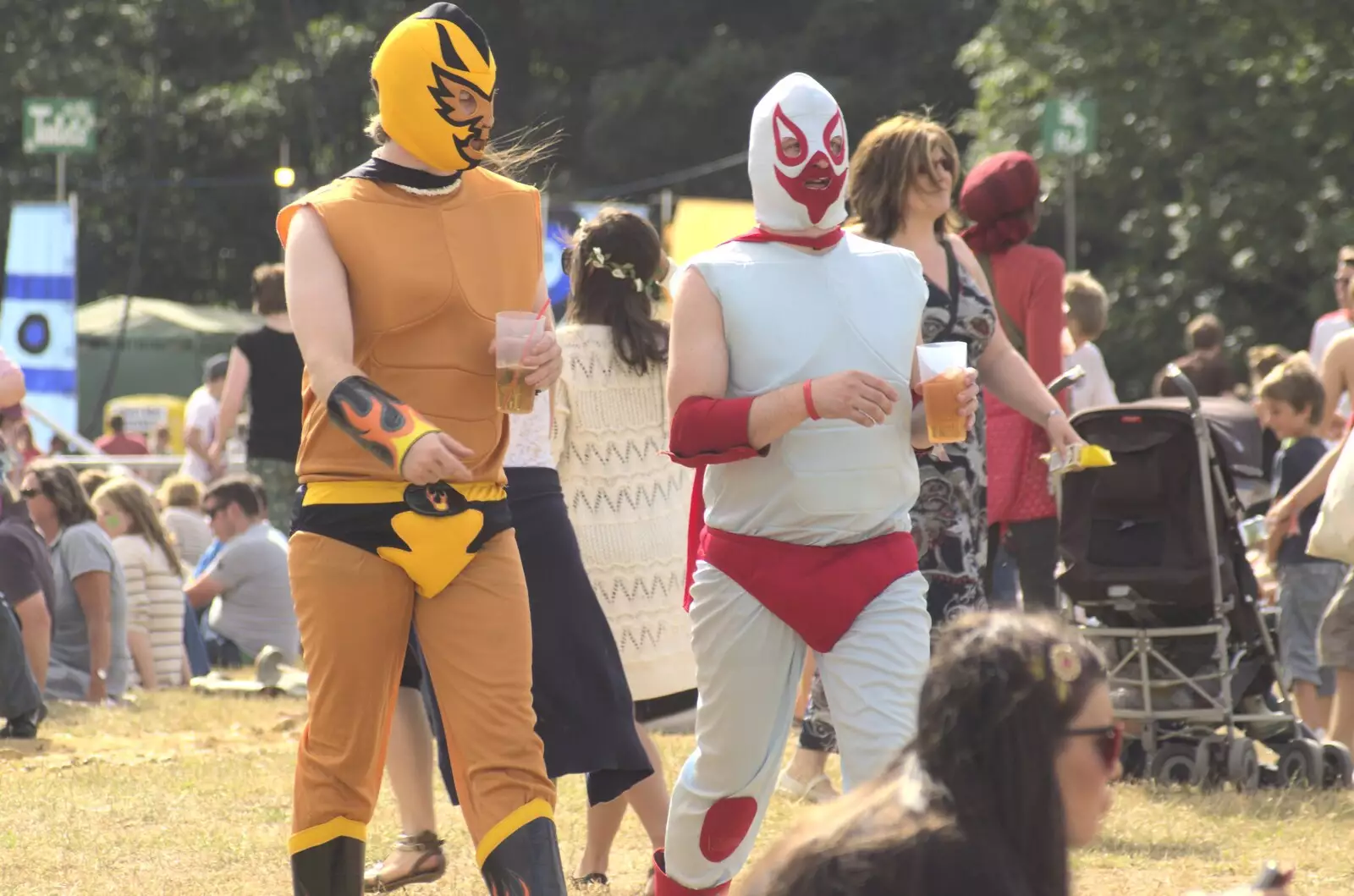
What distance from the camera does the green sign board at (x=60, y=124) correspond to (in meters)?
22.6

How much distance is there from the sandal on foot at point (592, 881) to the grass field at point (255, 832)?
0.04m

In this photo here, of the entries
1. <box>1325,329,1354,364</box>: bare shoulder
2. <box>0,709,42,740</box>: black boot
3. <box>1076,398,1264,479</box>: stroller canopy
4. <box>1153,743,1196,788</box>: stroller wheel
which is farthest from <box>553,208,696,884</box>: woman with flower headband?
<box>0,709,42,740</box>: black boot

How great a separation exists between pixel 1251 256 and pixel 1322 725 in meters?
19.7

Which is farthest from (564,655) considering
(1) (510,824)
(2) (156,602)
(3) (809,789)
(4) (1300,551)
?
(2) (156,602)

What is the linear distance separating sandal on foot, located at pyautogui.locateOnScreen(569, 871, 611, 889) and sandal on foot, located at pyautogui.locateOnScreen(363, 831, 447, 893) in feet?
1.29

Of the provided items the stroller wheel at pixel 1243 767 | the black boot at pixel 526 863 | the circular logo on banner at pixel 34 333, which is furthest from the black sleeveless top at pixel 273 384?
the circular logo on banner at pixel 34 333

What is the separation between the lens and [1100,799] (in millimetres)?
2307

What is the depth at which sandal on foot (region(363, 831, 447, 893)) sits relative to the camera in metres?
5.41

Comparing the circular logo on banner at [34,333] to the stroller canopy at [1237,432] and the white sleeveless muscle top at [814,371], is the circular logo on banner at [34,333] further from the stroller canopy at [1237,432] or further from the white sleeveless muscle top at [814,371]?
the white sleeveless muscle top at [814,371]

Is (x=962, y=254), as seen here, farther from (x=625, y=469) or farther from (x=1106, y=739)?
(x=1106, y=739)

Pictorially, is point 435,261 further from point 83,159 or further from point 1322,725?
point 83,159

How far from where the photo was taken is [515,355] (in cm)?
400

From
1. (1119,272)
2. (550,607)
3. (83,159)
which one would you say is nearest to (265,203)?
(83,159)

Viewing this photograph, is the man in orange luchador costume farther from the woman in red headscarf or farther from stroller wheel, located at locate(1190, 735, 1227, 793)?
stroller wheel, located at locate(1190, 735, 1227, 793)
